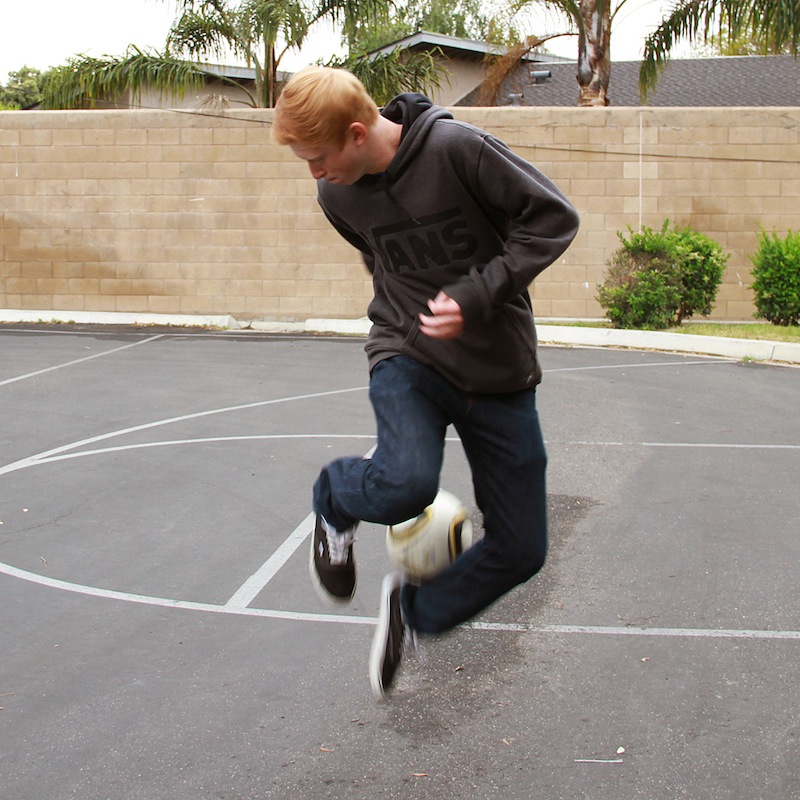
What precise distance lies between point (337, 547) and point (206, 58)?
60.9 ft

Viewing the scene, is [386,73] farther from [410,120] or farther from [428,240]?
[428,240]

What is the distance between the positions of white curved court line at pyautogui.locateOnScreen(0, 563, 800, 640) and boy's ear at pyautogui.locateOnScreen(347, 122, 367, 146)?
7.96 feet

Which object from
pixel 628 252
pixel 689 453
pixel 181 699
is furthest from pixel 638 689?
pixel 628 252

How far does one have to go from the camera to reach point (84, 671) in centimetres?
425

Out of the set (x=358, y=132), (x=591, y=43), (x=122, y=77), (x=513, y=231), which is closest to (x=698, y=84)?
(x=591, y=43)

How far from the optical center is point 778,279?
15.9 meters

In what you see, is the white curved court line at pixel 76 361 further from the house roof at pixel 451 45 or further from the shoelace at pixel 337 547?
the house roof at pixel 451 45

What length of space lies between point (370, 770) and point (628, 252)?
13832 millimetres

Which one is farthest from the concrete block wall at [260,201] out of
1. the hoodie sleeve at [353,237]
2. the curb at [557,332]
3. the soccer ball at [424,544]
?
the soccer ball at [424,544]

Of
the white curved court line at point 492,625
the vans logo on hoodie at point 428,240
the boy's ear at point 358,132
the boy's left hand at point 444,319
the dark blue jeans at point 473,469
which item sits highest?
the boy's ear at point 358,132

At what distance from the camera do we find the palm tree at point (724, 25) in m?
17.5

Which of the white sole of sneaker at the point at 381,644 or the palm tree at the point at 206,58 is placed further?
the palm tree at the point at 206,58

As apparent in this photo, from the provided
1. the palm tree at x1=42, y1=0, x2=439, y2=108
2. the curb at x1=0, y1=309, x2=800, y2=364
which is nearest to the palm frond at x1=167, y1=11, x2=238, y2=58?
the palm tree at x1=42, y1=0, x2=439, y2=108

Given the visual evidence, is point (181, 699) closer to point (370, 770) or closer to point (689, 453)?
point (370, 770)
